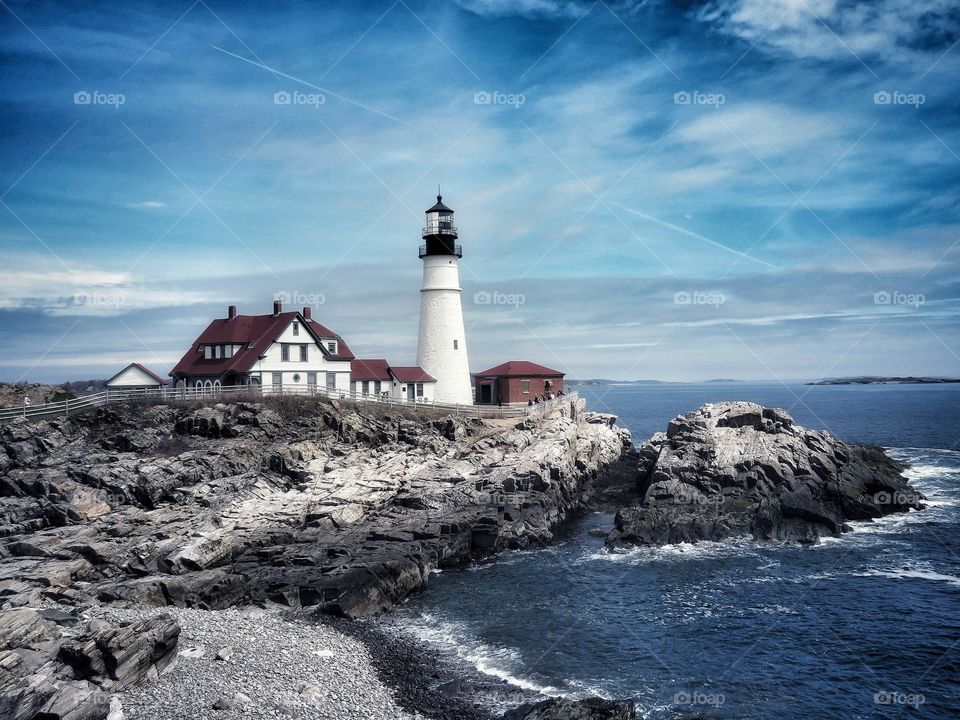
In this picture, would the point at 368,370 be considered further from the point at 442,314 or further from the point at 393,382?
the point at 442,314

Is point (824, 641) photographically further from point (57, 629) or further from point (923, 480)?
point (923, 480)

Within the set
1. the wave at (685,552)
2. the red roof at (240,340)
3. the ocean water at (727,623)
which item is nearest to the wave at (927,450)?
the ocean water at (727,623)

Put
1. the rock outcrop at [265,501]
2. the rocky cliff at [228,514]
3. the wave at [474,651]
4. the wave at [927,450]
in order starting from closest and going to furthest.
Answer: the rocky cliff at [228,514]
the wave at [474,651]
the rock outcrop at [265,501]
the wave at [927,450]

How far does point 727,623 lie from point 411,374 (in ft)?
103

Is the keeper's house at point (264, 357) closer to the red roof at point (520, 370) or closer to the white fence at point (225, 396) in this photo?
the white fence at point (225, 396)

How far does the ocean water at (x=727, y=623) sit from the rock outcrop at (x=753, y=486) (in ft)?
4.32

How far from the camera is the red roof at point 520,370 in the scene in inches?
2116

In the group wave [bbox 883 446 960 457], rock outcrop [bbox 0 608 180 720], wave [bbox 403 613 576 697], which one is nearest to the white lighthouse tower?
wave [bbox 403 613 576 697]

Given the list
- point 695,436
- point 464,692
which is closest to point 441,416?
point 695,436

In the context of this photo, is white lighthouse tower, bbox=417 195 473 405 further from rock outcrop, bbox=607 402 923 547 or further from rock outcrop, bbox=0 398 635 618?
rock outcrop, bbox=607 402 923 547

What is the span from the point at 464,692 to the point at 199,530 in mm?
14869

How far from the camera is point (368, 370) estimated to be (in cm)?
5031

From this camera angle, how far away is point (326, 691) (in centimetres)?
1873

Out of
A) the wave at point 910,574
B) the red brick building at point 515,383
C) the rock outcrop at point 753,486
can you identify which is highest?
the red brick building at point 515,383
